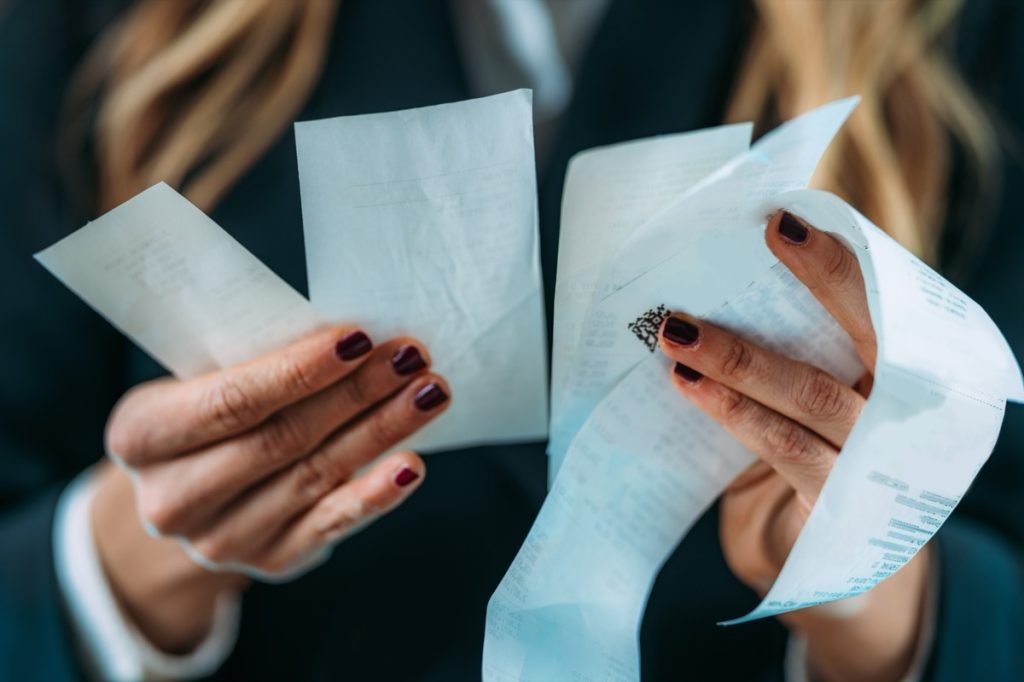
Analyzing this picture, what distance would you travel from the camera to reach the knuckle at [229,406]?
36 cm

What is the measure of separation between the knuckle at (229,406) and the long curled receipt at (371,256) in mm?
15

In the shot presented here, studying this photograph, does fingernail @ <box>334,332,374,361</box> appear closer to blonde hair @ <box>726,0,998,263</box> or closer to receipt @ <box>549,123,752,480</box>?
receipt @ <box>549,123,752,480</box>

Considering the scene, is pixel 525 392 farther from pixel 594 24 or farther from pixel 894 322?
pixel 594 24

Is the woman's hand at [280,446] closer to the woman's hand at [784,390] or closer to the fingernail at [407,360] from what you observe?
the fingernail at [407,360]

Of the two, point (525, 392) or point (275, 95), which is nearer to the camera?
point (525, 392)

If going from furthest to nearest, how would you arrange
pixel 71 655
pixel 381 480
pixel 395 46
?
pixel 395 46
pixel 71 655
pixel 381 480

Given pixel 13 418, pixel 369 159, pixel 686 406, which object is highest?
pixel 369 159

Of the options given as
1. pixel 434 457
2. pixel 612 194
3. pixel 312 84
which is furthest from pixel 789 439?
pixel 312 84

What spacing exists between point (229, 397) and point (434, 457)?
0.25 meters

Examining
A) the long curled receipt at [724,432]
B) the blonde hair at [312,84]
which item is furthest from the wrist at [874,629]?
the blonde hair at [312,84]

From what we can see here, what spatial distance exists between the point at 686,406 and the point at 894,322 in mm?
105

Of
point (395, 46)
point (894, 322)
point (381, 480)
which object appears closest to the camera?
point (894, 322)

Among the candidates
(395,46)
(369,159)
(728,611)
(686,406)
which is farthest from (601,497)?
(395,46)

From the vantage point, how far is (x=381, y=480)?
1.21ft
